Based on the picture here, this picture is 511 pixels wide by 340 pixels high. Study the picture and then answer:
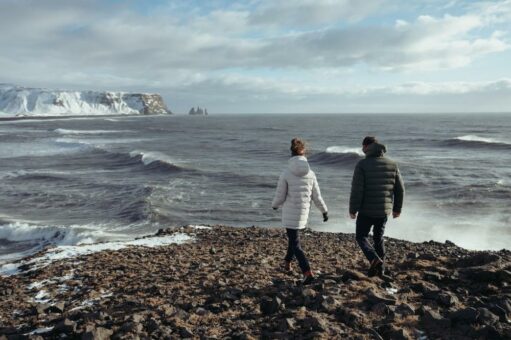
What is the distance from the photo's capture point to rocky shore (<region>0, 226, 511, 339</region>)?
17.6 ft

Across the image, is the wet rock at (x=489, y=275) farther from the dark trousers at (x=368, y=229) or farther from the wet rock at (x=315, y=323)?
the wet rock at (x=315, y=323)

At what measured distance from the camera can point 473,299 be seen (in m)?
6.34

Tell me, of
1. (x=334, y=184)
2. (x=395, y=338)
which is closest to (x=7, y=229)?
Answer: (x=395, y=338)

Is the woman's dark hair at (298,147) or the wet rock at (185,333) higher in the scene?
the woman's dark hair at (298,147)

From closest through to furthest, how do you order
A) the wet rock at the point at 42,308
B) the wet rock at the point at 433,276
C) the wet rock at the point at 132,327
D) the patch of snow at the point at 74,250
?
the wet rock at the point at 132,327, the wet rock at the point at 42,308, the wet rock at the point at 433,276, the patch of snow at the point at 74,250

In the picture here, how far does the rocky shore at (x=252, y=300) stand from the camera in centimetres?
536

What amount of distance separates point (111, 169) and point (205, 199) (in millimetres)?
15929

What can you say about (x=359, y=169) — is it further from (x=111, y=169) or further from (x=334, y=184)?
(x=111, y=169)

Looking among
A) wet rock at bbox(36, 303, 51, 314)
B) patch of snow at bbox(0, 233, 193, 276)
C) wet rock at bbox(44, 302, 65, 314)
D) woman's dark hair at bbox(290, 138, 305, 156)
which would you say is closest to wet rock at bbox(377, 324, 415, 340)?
woman's dark hair at bbox(290, 138, 305, 156)

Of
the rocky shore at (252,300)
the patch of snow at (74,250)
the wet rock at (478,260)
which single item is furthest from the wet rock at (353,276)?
the patch of snow at (74,250)

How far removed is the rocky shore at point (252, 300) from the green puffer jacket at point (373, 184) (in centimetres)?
116

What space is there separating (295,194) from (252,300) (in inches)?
68.0

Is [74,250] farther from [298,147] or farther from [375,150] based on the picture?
[375,150]

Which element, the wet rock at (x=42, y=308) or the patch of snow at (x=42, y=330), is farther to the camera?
the wet rock at (x=42, y=308)
